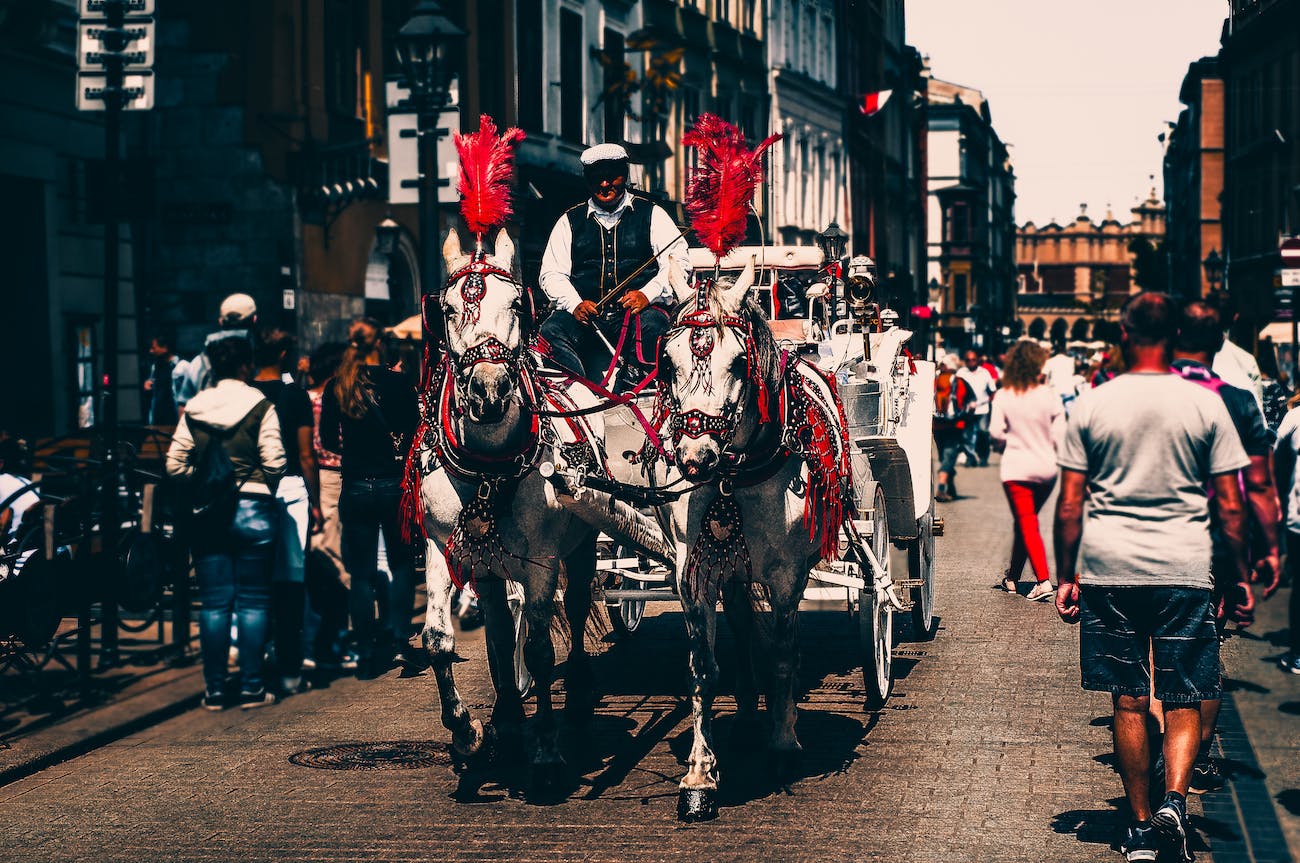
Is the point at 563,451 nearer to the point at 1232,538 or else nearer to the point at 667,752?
the point at 667,752

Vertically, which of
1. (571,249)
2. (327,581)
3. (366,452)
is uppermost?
(571,249)

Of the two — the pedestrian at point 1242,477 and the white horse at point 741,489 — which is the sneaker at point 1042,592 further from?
the white horse at point 741,489

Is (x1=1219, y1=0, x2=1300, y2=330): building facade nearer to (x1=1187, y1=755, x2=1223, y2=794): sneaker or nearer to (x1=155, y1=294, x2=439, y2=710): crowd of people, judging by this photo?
(x1=155, y1=294, x2=439, y2=710): crowd of people

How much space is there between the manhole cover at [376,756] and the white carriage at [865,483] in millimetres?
1331

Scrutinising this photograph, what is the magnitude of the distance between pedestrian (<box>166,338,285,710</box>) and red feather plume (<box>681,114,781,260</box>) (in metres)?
3.27

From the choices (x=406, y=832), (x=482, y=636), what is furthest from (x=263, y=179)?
(x=406, y=832)

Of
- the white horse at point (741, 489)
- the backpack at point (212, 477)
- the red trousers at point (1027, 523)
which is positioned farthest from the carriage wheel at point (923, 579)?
the backpack at point (212, 477)

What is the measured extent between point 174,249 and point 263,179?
150cm

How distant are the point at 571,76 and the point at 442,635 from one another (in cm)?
2306

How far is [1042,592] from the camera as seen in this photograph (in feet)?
44.9

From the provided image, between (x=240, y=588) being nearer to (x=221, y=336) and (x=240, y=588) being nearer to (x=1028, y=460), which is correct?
(x=221, y=336)

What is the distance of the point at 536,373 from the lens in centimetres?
783

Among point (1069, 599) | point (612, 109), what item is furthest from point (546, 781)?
point (612, 109)

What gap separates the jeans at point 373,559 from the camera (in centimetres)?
1055
